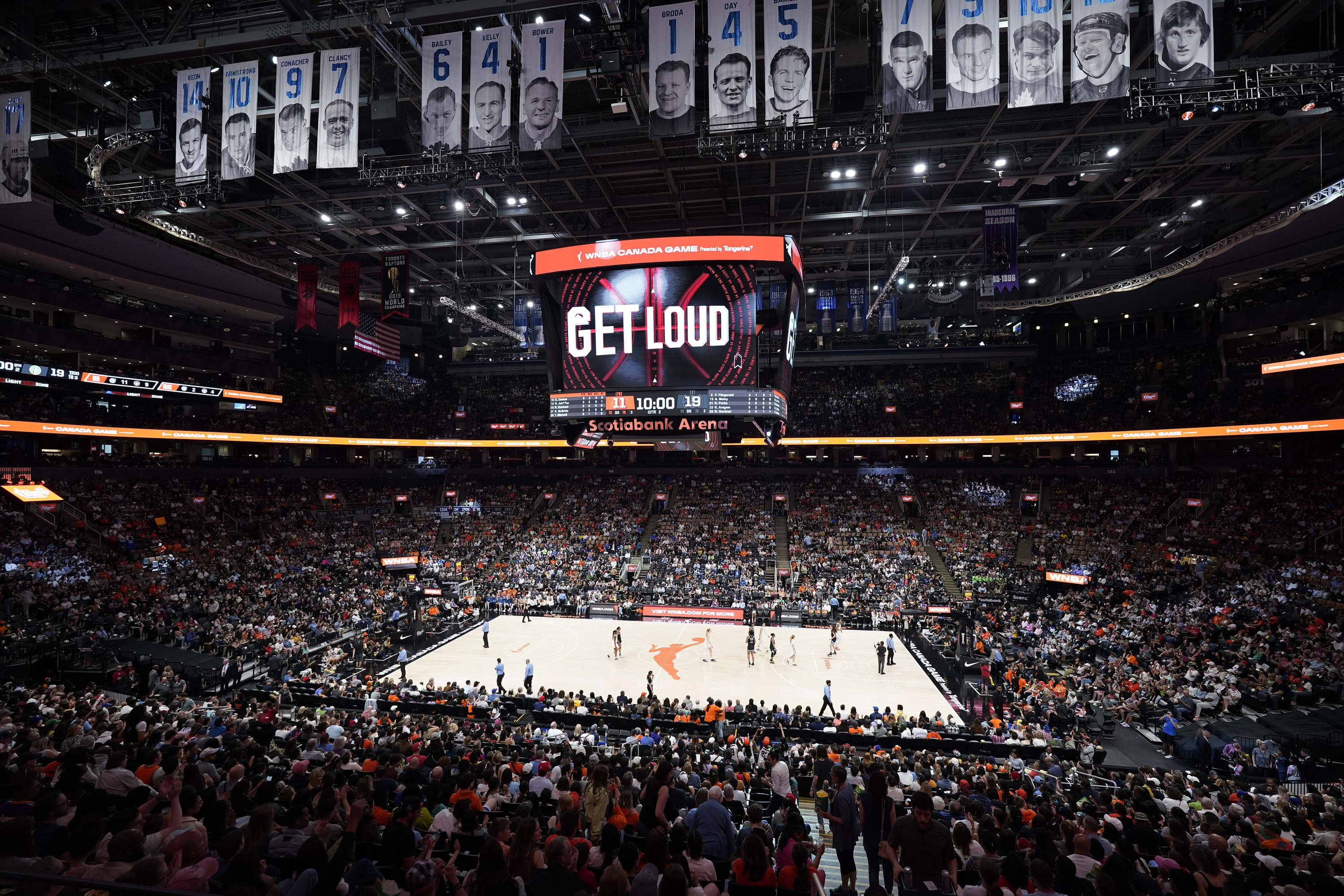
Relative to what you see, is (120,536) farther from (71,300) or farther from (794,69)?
(794,69)

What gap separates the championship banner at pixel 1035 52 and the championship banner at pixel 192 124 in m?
15.6

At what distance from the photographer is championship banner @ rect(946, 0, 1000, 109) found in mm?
10148

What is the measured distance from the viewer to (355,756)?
9594 mm

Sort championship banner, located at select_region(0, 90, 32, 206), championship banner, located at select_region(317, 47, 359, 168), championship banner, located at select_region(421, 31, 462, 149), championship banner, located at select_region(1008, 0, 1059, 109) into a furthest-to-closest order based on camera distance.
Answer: championship banner, located at select_region(0, 90, 32, 206)
championship banner, located at select_region(317, 47, 359, 168)
championship banner, located at select_region(421, 31, 462, 149)
championship banner, located at select_region(1008, 0, 1059, 109)

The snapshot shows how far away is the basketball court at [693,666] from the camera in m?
19.0

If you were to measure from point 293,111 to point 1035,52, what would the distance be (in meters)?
13.7

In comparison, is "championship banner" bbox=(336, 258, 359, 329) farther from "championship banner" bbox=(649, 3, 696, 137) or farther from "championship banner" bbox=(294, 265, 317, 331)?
"championship banner" bbox=(649, 3, 696, 137)

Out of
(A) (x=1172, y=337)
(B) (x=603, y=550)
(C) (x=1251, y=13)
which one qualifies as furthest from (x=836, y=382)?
(C) (x=1251, y=13)

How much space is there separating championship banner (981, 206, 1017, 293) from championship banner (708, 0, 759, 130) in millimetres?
10208

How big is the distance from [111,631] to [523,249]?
63.0 ft

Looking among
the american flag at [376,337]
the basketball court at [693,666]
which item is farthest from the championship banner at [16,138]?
the basketball court at [693,666]

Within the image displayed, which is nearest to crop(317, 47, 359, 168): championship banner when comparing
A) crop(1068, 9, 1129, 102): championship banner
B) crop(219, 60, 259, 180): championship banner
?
crop(219, 60, 259, 180): championship banner

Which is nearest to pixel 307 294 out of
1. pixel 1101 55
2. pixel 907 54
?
pixel 907 54

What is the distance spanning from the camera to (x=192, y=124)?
12.7 metres
